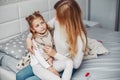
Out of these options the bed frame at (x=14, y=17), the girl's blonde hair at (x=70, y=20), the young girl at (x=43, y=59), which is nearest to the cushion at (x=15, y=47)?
the bed frame at (x=14, y=17)

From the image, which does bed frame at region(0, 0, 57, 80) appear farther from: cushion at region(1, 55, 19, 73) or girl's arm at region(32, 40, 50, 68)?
girl's arm at region(32, 40, 50, 68)

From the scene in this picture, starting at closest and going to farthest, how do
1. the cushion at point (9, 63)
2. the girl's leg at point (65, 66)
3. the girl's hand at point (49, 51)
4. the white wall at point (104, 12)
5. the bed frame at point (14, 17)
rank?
the girl's leg at point (65, 66) → the girl's hand at point (49, 51) → the cushion at point (9, 63) → the bed frame at point (14, 17) → the white wall at point (104, 12)

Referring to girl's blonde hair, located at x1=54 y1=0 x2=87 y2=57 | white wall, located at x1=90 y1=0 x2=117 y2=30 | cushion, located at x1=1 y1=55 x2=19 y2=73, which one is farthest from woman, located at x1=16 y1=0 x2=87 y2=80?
white wall, located at x1=90 y1=0 x2=117 y2=30

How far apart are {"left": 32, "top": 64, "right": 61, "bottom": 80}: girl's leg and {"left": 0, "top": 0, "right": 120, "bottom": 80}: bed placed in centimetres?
18

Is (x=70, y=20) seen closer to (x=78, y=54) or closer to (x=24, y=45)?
(x=78, y=54)

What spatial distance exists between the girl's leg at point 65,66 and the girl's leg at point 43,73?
0.18 feet

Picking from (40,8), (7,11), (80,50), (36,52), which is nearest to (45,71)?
(36,52)

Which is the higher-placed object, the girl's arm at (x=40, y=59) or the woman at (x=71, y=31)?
the woman at (x=71, y=31)

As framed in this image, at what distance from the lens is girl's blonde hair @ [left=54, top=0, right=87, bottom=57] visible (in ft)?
5.44

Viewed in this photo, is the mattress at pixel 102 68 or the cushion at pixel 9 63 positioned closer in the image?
the mattress at pixel 102 68

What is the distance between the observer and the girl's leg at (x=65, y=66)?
5.34ft

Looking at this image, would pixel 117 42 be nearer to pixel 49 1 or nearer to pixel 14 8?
pixel 49 1

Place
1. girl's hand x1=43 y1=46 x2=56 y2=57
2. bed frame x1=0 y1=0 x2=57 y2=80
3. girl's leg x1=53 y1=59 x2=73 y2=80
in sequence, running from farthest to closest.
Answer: bed frame x1=0 y1=0 x2=57 y2=80
girl's hand x1=43 y1=46 x2=56 y2=57
girl's leg x1=53 y1=59 x2=73 y2=80

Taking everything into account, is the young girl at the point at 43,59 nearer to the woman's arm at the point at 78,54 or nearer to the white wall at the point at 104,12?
the woman's arm at the point at 78,54
